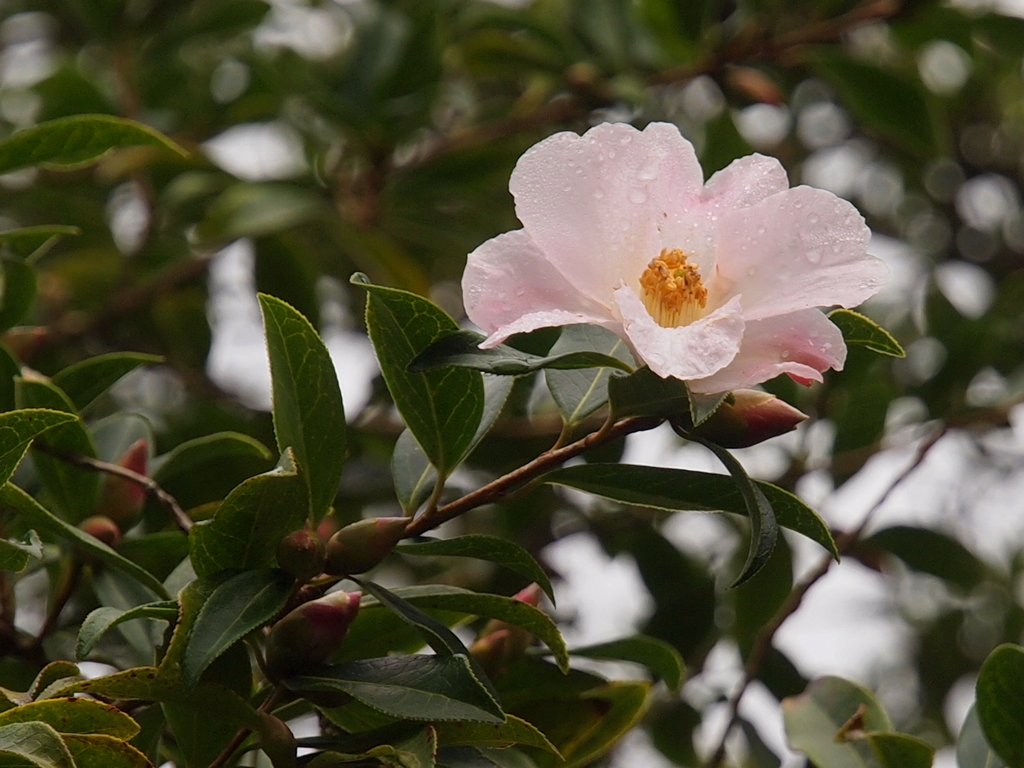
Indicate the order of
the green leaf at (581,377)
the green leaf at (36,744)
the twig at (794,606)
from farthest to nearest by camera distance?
the twig at (794,606)
the green leaf at (581,377)
the green leaf at (36,744)

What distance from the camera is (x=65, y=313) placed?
86.7 inches

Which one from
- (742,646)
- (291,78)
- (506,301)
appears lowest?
(742,646)

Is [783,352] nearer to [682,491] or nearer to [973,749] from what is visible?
[682,491]

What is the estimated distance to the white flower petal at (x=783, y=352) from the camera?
2.59 ft

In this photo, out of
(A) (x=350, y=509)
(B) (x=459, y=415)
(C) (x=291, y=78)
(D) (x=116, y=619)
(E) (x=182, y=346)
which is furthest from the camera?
(C) (x=291, y=78)

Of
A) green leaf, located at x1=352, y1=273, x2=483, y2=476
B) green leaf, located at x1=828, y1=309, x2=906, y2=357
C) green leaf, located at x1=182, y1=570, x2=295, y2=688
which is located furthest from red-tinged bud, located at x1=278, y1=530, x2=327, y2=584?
green leaf, located at x1=828, y1=309, x2=906, y2=357

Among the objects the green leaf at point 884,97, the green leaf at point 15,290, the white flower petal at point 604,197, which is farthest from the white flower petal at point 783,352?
the green leaf at point 884,97

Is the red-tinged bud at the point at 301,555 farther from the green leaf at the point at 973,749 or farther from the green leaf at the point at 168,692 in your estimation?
the green leaf at the point at 973,749

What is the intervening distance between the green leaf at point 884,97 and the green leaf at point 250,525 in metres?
1.52

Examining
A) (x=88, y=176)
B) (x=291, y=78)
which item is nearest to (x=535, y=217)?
(x=291, y=78)

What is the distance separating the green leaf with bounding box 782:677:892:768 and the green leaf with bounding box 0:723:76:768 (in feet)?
2.08

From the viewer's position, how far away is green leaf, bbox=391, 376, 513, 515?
951mm

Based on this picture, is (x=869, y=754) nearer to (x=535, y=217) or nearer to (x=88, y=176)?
(x=535, y=217)

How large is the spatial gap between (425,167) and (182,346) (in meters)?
0.53
